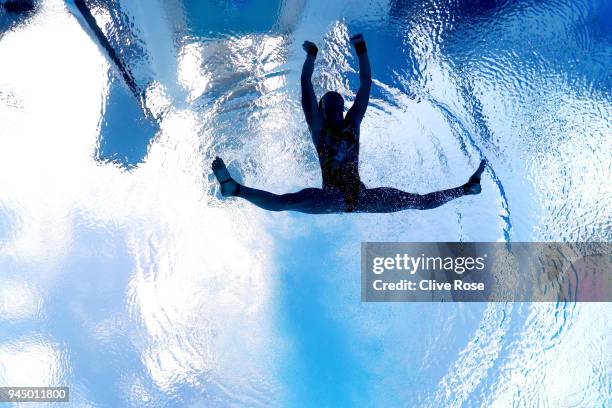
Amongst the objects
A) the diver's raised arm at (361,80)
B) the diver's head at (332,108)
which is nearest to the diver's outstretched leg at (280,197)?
the diver's head at (332,108)

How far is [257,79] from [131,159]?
1705 mm

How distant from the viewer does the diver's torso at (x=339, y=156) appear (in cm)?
402

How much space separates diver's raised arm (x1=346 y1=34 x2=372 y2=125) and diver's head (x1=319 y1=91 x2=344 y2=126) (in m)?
0.11

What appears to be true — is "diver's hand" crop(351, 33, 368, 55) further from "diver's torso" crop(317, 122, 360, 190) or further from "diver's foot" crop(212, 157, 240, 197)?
"diver's foot" crop(212, 157, 240, 197)

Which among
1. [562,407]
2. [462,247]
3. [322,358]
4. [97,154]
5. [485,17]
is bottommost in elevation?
Answer: [562,407]

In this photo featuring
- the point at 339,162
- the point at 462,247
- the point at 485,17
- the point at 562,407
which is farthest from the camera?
the point at 462,247

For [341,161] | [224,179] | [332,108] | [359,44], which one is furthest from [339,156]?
[224,179]

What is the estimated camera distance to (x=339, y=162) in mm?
4031

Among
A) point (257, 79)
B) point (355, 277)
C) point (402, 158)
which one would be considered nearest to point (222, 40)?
point (257, 79)

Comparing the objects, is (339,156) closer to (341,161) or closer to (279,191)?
(341,161)

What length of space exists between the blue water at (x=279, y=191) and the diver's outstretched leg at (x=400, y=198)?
1.55 m

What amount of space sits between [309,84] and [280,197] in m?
0.98

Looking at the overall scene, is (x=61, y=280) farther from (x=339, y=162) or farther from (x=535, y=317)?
(x=535, y=317)

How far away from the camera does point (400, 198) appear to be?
404cm
